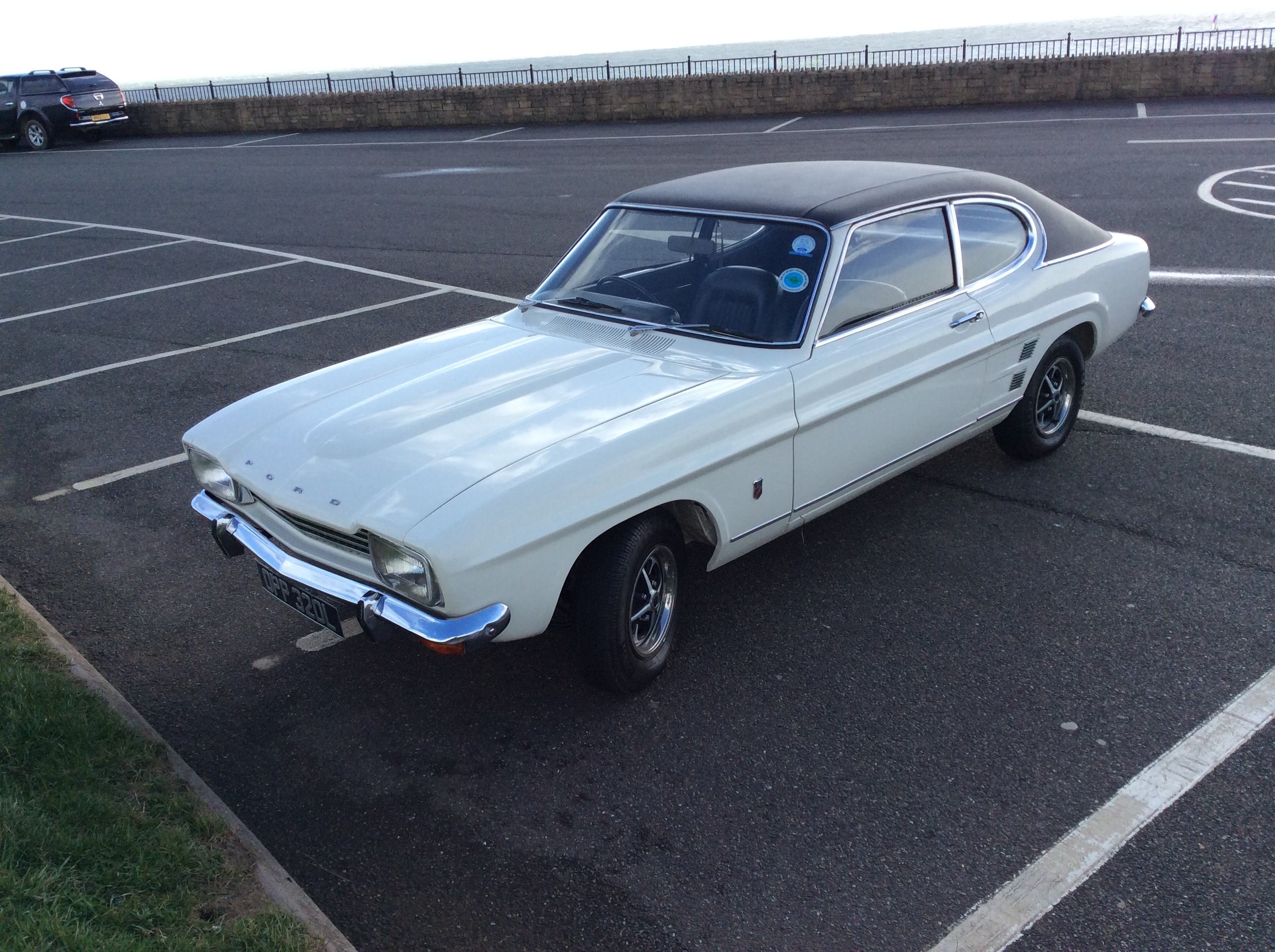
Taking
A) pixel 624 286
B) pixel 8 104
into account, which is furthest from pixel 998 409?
pixel 8 104

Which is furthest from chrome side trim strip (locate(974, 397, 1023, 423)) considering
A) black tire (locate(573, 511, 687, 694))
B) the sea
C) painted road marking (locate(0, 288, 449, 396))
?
the sea

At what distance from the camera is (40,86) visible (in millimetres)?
26375

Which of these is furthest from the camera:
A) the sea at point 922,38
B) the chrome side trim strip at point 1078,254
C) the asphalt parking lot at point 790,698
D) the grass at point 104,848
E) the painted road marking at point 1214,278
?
the sea at point 922,38

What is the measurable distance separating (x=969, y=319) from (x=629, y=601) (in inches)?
83.8

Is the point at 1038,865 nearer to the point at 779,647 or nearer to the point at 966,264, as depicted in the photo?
the point at 779,647

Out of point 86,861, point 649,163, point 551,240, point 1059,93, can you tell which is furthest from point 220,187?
point 86,861

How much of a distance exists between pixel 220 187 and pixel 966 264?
16173mm

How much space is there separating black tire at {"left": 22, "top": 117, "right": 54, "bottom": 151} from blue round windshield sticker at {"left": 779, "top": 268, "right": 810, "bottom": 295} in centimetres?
2779

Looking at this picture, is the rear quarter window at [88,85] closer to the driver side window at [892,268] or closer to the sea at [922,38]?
the driver side window at [892,268]

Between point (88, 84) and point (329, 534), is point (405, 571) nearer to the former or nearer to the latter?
point (329, 534)

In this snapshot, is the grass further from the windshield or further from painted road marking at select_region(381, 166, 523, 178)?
painted road marking at select_region(381, 166, 523, 178)

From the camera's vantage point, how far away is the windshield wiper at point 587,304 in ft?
15.0

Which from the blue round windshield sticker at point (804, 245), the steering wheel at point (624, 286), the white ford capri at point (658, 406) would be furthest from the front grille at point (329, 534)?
the blue round windshield sticker at point (804, 245)

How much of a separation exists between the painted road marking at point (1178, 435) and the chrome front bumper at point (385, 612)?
407 cm
